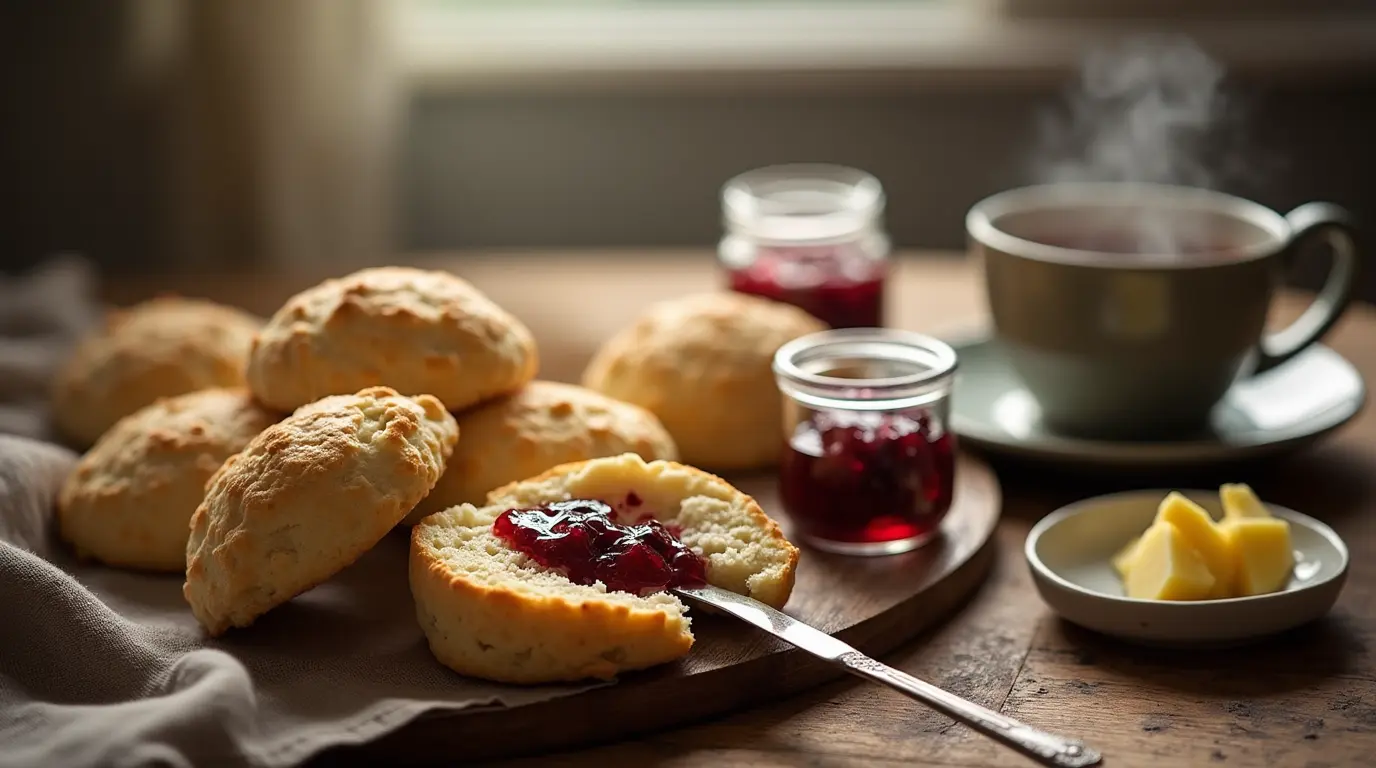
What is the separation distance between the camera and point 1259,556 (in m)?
1.93

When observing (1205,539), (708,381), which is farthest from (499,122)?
(1205,539)

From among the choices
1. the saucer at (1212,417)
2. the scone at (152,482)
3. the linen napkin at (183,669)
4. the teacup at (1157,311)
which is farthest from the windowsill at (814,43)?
the linen napkin at (183,669)

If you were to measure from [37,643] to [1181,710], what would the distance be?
1.43 meters

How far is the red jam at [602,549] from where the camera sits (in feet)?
5.94

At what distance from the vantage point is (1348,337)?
315 centimetres

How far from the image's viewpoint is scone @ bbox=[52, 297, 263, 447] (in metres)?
2.51

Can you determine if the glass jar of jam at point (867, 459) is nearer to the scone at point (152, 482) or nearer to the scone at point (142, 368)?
the scone at point (152, 482)

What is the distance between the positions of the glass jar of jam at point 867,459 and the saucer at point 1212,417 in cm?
33

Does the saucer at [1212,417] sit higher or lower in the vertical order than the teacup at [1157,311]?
lower

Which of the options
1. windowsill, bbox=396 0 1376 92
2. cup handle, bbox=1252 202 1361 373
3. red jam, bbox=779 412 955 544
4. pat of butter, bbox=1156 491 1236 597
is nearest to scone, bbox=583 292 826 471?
red jam, bbox=779 412 955 544

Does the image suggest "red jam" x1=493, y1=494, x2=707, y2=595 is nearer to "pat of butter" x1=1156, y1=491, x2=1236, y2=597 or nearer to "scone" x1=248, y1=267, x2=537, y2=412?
"scone" x1=248, y1=267, x2=537, y2=412

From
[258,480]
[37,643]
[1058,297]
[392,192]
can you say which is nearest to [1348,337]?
[1058,297]

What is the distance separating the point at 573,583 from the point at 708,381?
74cm

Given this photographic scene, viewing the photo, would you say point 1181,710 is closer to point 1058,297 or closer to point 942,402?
point 942,402
